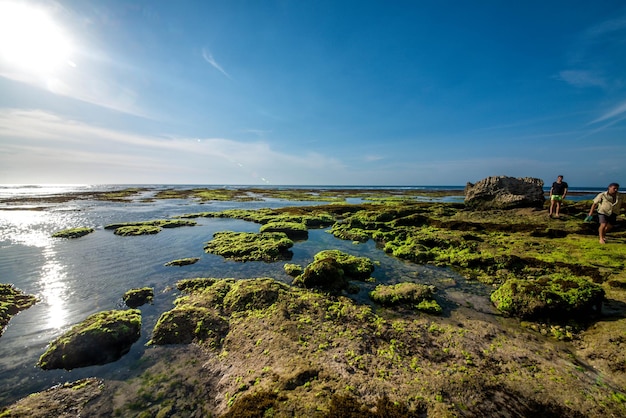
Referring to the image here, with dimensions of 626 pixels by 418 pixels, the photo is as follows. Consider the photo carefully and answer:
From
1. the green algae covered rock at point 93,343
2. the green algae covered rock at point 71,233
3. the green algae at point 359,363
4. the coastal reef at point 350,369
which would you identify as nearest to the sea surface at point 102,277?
the green algae covered rock at point 93,343

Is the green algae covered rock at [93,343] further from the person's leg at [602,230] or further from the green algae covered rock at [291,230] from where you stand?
the person's leg at [602,230]

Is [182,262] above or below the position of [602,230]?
below

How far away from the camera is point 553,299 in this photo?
31.5 feet

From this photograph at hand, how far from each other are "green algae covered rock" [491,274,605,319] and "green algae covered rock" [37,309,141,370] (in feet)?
48.9

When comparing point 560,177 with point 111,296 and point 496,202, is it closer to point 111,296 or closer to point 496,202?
point 496,202

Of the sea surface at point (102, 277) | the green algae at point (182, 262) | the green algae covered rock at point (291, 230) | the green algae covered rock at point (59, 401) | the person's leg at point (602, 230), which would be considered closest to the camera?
the green algae covered rock at point (59, 401)

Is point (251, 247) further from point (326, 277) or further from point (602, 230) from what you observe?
point (602, 230)

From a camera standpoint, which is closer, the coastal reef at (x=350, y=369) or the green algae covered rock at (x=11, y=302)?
the coastal reef at (x=350, y=369)

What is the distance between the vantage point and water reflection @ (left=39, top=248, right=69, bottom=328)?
10602 millimetres

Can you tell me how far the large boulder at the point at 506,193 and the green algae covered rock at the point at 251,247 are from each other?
31.3 metres

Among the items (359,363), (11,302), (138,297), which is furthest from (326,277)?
(11,302)

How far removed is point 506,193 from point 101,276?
45366 millimetres

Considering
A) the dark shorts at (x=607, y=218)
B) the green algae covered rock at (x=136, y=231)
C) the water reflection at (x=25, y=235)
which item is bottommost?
the water reflection at (x=25, y=235)

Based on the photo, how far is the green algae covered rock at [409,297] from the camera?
10.8 metres
